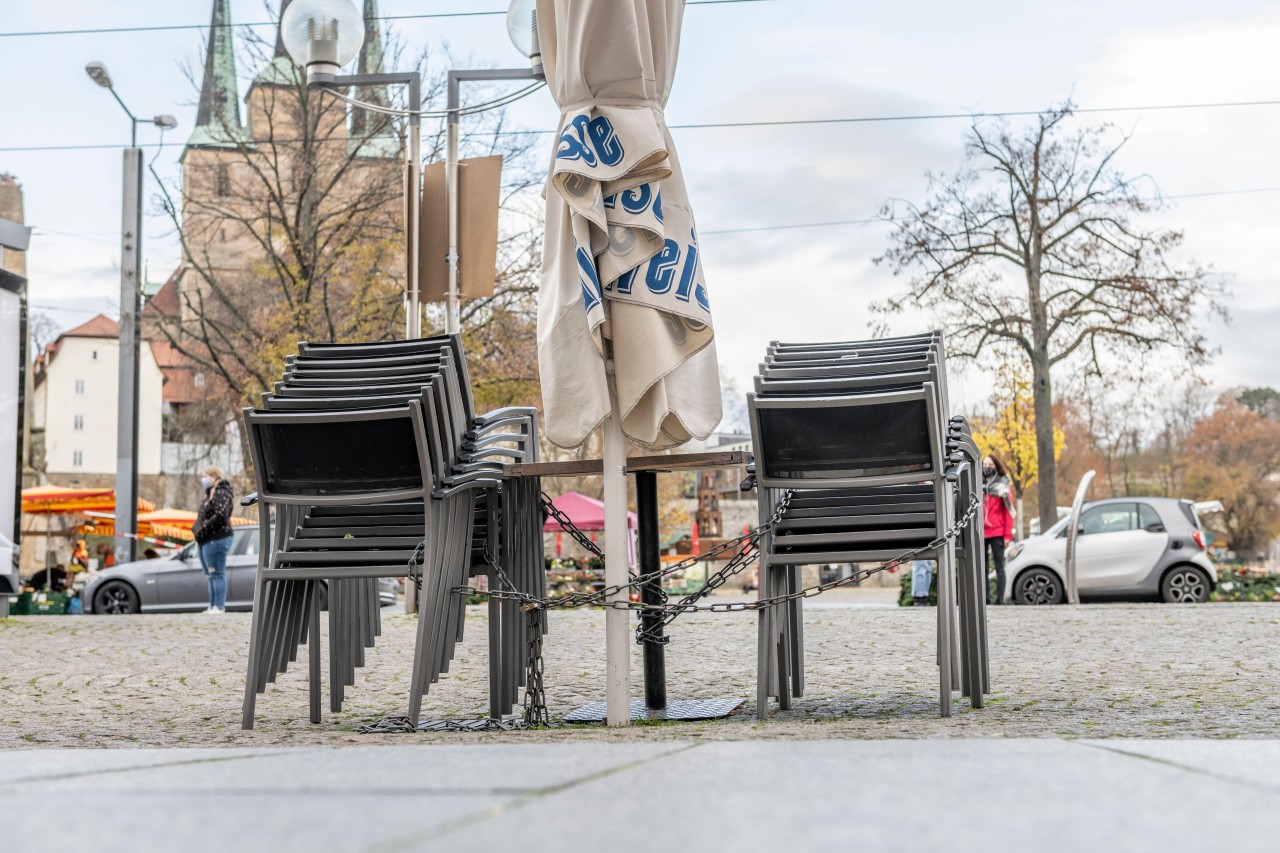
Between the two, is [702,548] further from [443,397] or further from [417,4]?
[443,397]

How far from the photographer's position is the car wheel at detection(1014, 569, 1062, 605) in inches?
704

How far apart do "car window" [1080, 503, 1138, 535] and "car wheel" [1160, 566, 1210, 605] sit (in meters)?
0.79

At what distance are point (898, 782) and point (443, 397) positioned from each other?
3466mm

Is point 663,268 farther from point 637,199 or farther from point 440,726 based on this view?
point 440,726

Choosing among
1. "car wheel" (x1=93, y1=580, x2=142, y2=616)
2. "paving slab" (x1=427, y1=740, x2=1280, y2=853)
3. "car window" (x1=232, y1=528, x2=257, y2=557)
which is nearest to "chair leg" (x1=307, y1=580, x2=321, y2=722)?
"paving slab" (x1=427, y1=740, x2=1280, y2=853)

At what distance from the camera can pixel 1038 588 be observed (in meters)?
18.0

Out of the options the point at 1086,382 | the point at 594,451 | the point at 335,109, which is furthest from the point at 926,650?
the point at 594,451

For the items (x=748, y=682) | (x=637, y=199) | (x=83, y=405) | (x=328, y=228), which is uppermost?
(x=83, y=405)

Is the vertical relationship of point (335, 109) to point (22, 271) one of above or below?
above

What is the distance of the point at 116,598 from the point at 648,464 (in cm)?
1603

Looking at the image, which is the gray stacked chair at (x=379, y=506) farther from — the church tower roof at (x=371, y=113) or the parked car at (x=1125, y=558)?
the church tower roof at (x=371, y=113)

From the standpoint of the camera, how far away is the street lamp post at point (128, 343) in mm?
21547

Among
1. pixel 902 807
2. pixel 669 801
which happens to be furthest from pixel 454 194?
pixel 902 807

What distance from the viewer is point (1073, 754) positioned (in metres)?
2.69
